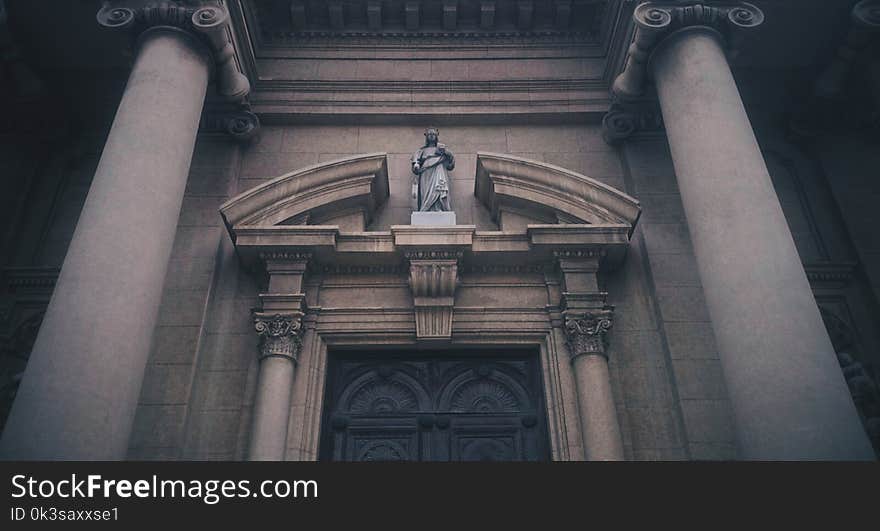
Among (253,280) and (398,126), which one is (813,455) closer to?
(253,280)

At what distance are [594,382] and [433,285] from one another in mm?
2438

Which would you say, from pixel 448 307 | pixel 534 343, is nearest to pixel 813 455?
pixel 534 343

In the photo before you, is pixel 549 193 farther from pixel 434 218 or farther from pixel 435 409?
pixel 435 409

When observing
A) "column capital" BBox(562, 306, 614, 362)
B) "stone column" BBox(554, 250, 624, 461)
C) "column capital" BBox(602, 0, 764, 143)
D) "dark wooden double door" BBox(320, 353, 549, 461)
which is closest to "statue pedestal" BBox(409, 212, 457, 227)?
"stone column" BBox(554, 250, 624, 461)

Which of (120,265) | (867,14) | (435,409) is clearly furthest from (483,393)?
(867,14)

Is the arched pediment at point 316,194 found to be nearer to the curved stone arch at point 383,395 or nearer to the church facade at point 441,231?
the church facade at point 441,231

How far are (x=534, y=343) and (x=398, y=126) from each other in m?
4.54

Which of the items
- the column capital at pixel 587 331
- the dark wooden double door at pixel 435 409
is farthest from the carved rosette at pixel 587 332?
the dark wooden double door at pixel 435 409

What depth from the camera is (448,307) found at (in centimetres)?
903

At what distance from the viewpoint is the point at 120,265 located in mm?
6625

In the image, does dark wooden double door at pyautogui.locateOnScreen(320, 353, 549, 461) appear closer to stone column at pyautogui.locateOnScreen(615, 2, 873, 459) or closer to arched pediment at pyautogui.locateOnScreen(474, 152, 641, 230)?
arched pediment at pyautogui.locateOnScreen(474, 152, 641, 230)

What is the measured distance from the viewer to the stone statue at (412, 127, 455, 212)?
967 centimetres

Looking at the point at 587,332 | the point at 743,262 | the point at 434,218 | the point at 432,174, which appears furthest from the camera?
the point at 432,174

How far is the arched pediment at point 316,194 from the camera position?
30.3ft
